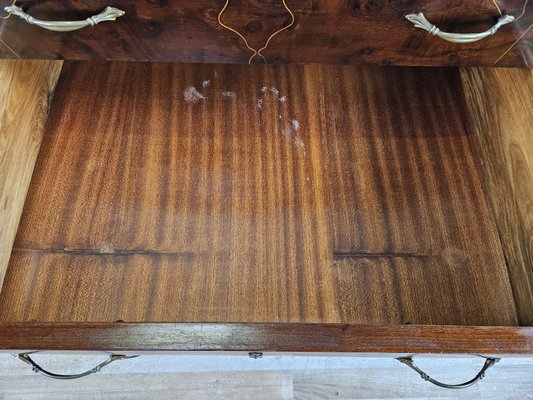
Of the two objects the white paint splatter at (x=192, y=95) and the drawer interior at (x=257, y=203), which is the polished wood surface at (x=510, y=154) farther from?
the white paint splatter at (x=192, y=95)

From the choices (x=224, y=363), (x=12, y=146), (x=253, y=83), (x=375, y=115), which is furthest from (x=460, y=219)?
(x=12, y=146)

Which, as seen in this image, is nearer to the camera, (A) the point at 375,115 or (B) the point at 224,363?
(A) the point at 375,115

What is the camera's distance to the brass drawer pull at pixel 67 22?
0.55m

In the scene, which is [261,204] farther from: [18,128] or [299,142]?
[18,128]

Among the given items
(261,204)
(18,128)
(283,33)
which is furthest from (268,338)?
(18,128)

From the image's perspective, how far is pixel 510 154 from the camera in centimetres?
70

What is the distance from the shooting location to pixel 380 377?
0.89 meters

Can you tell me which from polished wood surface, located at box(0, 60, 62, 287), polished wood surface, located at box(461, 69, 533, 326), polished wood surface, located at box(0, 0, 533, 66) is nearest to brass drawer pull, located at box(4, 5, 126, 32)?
polished wood surface, located at box(0, 0, 533, 66)

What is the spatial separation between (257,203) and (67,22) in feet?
1.02

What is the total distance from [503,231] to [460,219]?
0.19 feet

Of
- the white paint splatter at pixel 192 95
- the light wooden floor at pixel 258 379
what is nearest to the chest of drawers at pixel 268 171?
the white paint splatter at pixel 192 95

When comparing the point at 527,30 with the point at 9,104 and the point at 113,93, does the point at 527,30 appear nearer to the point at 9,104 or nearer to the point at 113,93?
the point at 113,93

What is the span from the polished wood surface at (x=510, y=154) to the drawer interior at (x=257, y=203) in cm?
2

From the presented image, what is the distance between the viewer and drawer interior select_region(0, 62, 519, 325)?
2.02 feet
